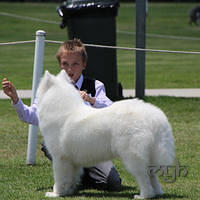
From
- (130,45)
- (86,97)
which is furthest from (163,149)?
(130,45)

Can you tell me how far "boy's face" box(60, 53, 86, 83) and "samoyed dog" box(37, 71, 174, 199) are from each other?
1.10 feet

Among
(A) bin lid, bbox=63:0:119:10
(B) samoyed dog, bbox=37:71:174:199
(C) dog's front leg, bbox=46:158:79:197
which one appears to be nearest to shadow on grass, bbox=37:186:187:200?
(C) dog's front leg, bbox=46:158:79:197

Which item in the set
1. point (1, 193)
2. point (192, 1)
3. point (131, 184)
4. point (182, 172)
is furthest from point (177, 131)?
point (192, 1)

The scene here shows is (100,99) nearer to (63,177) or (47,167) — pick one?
(63,177)

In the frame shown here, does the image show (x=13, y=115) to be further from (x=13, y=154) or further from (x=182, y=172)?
(x=182, y=172)

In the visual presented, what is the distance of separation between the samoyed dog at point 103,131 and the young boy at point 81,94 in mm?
334

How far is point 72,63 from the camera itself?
206 inches

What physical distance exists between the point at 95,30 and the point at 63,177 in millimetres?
6253

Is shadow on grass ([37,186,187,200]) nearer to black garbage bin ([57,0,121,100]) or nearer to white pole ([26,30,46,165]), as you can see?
white pole ([26,30,46,165])

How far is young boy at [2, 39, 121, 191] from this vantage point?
17.1 feet

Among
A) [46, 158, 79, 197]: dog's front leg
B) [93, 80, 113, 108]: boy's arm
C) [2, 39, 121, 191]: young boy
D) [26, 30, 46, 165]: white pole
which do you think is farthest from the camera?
[26, 30, 46, 165]: white pole

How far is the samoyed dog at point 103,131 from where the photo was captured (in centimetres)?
470

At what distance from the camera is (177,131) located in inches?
352

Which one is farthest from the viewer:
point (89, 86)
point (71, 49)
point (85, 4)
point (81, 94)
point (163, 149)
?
point (85, 4)
